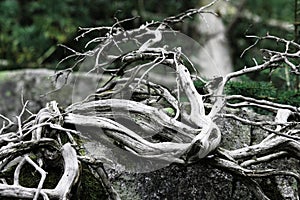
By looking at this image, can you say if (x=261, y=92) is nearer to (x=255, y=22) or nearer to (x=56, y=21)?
(x=255, y=22)

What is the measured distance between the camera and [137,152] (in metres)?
1.14

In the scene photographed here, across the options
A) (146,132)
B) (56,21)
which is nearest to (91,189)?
(146,132)

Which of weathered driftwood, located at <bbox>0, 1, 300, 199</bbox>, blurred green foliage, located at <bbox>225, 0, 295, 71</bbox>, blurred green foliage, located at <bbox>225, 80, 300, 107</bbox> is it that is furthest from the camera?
blurred green foliage, located at <bbox>225, 0, 295, 71</bbox>

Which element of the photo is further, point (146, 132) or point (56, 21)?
point (56, 21)

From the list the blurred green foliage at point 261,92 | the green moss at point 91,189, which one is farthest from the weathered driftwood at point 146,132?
the blurred green foliage at point 261,92

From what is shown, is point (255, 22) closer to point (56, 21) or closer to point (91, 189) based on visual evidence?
point (56, 21)

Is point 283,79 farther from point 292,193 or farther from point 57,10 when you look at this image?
point 57,10

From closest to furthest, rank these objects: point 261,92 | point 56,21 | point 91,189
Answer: point 91,189 → point 261,92 → point 56,21

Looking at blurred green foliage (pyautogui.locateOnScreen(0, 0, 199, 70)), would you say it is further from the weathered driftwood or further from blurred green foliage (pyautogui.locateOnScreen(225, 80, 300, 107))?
the weathered driftwood

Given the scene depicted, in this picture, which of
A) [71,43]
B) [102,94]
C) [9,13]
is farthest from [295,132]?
[9,13]

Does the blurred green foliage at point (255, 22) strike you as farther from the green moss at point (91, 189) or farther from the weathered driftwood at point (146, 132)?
the green moss at point (91, 189)

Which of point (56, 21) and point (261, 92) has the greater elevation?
point (261, 92)

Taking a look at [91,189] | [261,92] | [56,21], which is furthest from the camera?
[56,21]

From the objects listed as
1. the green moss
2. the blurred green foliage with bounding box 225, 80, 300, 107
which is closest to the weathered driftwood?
the green moss
